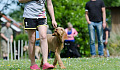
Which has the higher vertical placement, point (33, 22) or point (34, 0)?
point (34, 0)

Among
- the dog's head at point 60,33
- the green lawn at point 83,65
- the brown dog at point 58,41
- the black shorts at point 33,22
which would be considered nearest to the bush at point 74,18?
the green lawn at point 83,65

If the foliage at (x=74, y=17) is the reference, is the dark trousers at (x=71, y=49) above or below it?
below

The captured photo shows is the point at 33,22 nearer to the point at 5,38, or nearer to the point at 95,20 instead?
Result: the point at 95,20

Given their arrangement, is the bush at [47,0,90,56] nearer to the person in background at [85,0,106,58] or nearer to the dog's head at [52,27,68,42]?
the person in background at [85,0,106,58]

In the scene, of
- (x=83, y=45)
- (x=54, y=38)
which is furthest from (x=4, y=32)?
(x=54, y=38)

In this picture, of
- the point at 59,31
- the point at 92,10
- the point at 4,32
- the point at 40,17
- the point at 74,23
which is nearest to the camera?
the point at 40,17

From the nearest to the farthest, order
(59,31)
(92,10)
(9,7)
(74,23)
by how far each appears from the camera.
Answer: (59,31)
(92,10)
(9,7)
(74,23)

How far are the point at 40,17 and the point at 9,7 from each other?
938 centimetres

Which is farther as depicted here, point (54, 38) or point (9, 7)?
point (9, 7)

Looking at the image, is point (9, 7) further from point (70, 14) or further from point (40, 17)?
point (40, 17)

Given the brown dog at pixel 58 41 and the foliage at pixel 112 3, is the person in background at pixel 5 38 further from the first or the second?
the foliage at pixel 112 3

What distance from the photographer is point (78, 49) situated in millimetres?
15789

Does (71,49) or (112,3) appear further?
(112,3)

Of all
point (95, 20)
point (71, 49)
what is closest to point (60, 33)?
point (95, 20)
